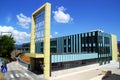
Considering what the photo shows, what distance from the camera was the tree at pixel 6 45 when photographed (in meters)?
78.2

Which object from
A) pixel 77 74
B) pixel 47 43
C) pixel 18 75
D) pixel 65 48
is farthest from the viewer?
pixel 65 48

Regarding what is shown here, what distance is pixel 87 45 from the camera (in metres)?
64.0

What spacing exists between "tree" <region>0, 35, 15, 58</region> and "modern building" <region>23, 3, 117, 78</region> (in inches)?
843

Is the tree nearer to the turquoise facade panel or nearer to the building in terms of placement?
the building

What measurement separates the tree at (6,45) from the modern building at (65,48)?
21.4 metres

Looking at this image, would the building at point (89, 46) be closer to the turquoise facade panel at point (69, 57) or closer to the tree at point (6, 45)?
the turquoise facade panel at point (69, 57)

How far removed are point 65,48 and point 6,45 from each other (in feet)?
97.0

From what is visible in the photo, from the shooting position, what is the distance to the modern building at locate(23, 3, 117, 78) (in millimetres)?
39125

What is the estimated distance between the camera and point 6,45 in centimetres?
7900

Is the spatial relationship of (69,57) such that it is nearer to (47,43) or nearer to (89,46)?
(47,43)

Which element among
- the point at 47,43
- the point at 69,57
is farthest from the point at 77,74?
the point at 47,43

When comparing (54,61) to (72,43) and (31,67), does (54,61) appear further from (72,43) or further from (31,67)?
(72,43)

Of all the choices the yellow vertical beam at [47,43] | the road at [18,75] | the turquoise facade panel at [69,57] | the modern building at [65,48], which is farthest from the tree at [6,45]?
the yellow vertical beam at [47,43]

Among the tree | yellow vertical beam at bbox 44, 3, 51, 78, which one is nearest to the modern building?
yellow vertical beam at bbox 44, 3, 51, 78
